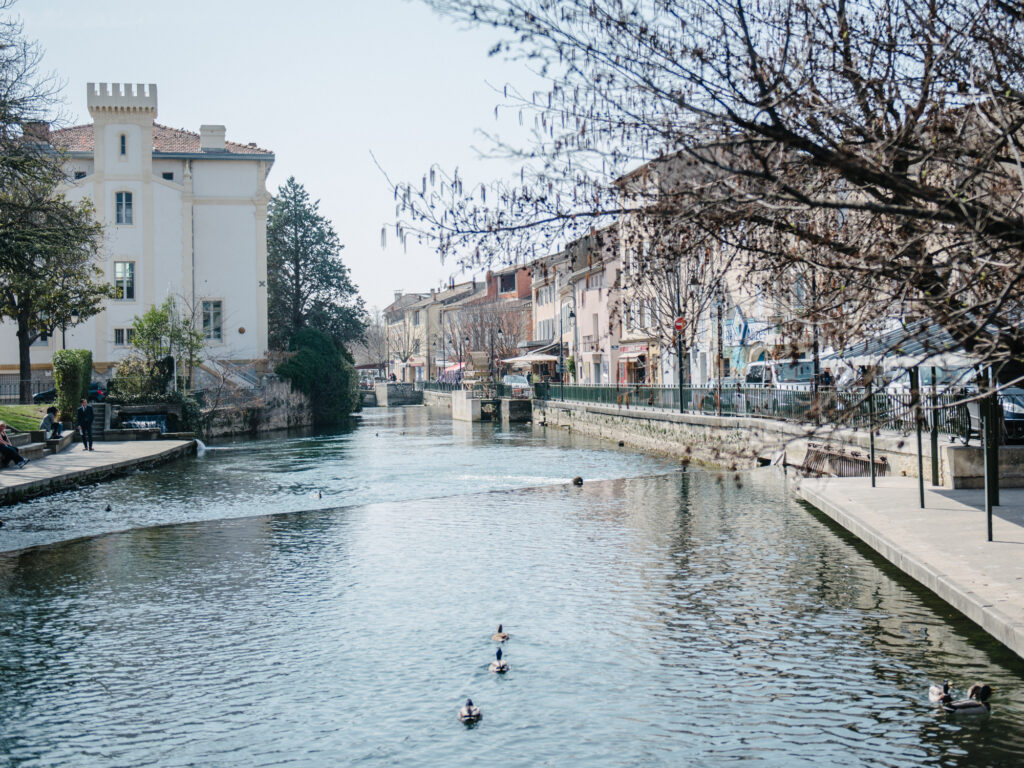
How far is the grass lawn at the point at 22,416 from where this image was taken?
33.6 metres

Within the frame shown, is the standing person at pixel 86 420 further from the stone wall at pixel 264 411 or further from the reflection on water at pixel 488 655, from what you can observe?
the reflection on water at pixel 488 655

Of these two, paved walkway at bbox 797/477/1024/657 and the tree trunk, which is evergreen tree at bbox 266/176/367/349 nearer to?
the tree trunk

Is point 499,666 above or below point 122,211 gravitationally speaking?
below

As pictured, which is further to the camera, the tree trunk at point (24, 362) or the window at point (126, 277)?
the window at point (126, 277)

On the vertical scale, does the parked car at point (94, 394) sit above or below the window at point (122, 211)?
below

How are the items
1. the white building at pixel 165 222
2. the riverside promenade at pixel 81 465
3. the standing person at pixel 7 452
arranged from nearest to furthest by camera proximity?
1. the riverside promenade at pixel 81 465
2. the standing person at pixel 7 452
3. the white building at pixel 165 222

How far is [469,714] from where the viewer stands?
8562 millimetres

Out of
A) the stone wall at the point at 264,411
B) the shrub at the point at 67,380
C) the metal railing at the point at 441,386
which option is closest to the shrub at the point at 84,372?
the shrub at the point at 67,380

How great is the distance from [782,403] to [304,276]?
5498 centimetres

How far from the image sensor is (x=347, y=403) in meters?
64.7

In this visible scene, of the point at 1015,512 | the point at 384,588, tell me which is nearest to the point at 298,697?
the point at 384,588

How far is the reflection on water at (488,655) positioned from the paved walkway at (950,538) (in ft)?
Result: 1.31

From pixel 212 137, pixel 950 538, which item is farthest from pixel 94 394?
pixel 950 538

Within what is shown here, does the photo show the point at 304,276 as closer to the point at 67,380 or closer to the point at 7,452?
the point at 67,380
